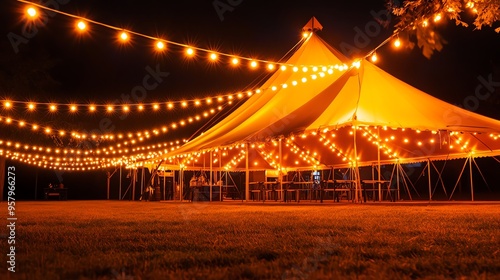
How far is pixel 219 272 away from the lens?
65.6 inches

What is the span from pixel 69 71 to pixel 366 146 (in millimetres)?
13356

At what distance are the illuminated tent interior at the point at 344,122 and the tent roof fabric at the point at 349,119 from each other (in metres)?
0.02

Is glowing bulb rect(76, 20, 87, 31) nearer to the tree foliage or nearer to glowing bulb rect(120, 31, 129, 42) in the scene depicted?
glowing bulb rect(120, 31, 129, 42)

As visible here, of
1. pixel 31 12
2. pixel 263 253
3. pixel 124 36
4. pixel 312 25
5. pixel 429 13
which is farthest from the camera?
pixel 312 25

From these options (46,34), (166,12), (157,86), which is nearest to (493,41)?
(166,12)

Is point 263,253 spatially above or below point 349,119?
below

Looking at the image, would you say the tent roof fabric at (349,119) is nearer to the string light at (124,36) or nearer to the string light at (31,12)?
the string light at (124,36)

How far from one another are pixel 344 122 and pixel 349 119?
8cm

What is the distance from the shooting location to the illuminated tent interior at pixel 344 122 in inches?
288

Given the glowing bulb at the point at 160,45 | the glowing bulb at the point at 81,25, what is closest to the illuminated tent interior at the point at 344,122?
the glowing bulb at the point at 160,45

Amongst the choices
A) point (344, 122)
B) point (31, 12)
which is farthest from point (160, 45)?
point (344, 122)

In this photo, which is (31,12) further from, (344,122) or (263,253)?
(344,122)

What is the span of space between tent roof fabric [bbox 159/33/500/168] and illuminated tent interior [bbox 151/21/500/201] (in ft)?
0.05

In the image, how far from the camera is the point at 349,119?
22.5ft
